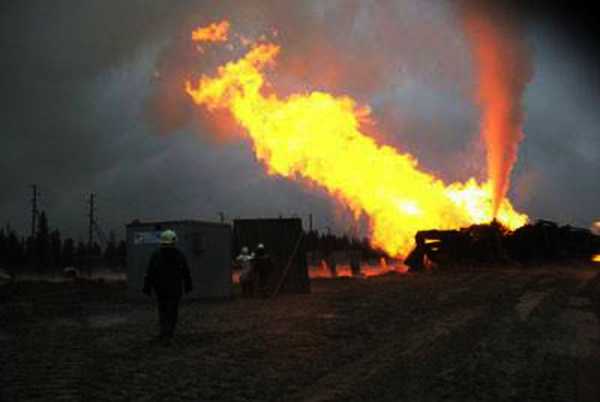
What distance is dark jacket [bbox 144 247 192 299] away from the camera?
44.0 feet

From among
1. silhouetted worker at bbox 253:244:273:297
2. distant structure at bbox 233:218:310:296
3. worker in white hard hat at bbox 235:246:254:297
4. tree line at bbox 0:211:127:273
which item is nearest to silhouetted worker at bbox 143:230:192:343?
silhouetted worker at bbox 253:244:273:297

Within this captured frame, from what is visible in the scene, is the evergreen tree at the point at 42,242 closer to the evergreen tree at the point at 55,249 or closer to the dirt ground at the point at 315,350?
the evergreen tree at the point at 55,249

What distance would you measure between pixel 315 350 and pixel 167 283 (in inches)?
128

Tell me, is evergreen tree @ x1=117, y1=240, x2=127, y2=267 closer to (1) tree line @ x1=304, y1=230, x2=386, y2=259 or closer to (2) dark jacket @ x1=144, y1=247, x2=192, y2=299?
(1) tree line @ x1=304, y1=230, x2=386, y2=259

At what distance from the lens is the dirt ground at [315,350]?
9.20 m

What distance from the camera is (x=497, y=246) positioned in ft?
138

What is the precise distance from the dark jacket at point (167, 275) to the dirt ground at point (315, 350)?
3.38 ft

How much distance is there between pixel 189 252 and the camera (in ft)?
79.5

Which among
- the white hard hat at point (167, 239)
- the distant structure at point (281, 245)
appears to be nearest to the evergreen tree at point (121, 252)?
the distant structure at point (281, 245)

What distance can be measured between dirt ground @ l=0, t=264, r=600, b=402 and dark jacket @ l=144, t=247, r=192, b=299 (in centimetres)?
103

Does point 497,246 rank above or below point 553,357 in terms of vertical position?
above

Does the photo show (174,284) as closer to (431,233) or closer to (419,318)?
(419,318)

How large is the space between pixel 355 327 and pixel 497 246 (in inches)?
1125

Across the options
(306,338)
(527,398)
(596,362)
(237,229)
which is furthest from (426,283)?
(527,398)
